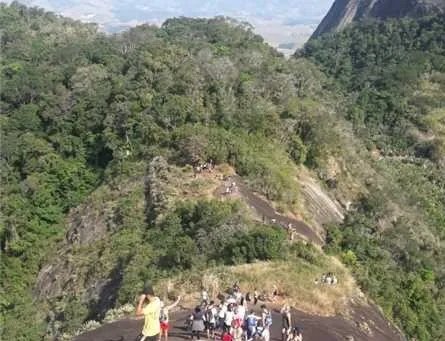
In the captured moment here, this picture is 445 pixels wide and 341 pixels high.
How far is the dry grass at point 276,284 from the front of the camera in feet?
70.1

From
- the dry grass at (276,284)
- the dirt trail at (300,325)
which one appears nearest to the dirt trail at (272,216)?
the dry grass at (276,284)

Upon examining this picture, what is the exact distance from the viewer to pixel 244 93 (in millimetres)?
43812

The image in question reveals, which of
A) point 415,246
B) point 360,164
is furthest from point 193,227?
point 360,164

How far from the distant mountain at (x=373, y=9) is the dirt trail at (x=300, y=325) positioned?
87.0 meters

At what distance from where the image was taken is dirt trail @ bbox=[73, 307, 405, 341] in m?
18.0

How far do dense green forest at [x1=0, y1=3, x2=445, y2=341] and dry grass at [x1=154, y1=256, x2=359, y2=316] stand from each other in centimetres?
134

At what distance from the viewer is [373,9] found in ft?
390

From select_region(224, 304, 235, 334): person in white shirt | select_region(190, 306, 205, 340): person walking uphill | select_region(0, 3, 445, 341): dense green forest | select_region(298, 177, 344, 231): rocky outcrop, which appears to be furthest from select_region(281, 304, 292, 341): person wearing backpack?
select_region(298, 177, 344, 231): rocky outcrop

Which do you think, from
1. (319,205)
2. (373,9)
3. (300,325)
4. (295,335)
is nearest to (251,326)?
(295,335)

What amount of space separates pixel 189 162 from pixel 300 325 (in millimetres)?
16612

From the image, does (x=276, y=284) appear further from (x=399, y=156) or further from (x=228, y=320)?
(x=399, y=156)

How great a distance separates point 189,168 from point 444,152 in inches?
1550

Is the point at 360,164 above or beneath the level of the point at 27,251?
above

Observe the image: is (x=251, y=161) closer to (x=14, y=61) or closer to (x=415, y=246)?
(x=415, y=246)
